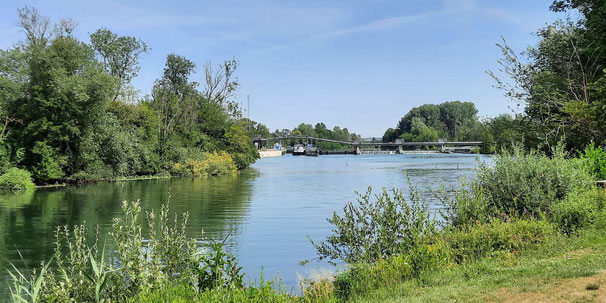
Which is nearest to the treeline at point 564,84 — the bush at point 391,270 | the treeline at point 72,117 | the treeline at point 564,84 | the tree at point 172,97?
the treeline at point 564,84

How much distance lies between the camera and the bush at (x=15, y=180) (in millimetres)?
33844

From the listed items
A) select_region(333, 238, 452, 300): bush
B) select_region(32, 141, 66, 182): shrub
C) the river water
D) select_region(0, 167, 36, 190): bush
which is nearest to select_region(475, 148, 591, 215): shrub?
the river water

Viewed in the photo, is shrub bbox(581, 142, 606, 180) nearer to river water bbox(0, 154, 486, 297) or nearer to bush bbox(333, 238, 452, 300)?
river water bbox(0, 154, 486, 297)

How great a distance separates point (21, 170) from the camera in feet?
115

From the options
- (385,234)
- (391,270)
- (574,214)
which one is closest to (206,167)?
(385,234)

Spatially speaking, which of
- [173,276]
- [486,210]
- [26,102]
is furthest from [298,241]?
[26,102]

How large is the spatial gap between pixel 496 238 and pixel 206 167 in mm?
48526

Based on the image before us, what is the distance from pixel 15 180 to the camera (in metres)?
33.8

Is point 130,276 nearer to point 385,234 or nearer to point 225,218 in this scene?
point 385,234

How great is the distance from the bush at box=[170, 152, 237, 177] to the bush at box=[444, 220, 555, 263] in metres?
47.3

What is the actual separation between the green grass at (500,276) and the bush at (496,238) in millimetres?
329

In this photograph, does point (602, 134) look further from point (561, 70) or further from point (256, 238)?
point (256, 238)

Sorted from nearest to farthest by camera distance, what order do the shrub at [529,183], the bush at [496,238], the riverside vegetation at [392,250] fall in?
the riverside vegetation at [392,250] → the bush at [496,238] → the shrub at [529,183]

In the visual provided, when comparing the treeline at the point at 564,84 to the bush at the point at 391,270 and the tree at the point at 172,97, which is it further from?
the tree at the point at 172,97
